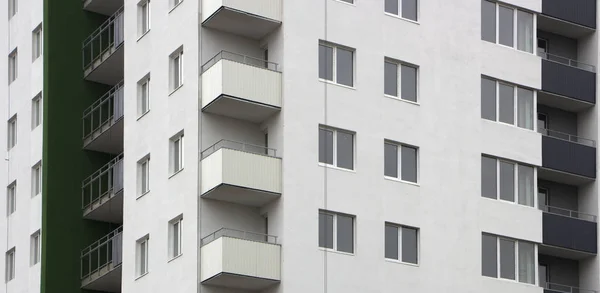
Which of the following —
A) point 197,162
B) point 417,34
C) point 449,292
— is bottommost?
point 449,292

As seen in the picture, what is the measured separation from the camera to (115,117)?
66.4m

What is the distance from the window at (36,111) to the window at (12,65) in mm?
4221

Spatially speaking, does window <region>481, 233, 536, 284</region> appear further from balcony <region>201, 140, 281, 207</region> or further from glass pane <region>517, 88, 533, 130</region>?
balcony <region>201, 140, 281, 207</region>

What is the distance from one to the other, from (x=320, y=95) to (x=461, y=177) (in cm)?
694

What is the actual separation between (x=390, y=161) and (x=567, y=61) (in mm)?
11681

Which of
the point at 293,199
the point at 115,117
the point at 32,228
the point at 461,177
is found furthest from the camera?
the point at 32,228

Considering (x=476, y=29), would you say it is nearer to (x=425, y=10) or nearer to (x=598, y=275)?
(x=425, y=10)

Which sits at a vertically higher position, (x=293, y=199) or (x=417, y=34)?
(x=417, y=34)

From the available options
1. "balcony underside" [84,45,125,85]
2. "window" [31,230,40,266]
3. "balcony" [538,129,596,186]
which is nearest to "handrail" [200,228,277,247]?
"balcony underside" [84,45,125,85]

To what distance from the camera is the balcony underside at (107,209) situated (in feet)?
216

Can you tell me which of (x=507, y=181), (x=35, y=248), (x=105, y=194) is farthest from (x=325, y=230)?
(x=35, y=248)

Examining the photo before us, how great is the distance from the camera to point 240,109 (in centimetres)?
5778

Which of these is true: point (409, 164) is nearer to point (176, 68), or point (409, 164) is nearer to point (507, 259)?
point (507, 259)

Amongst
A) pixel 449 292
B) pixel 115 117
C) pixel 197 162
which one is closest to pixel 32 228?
pixel 115 117
